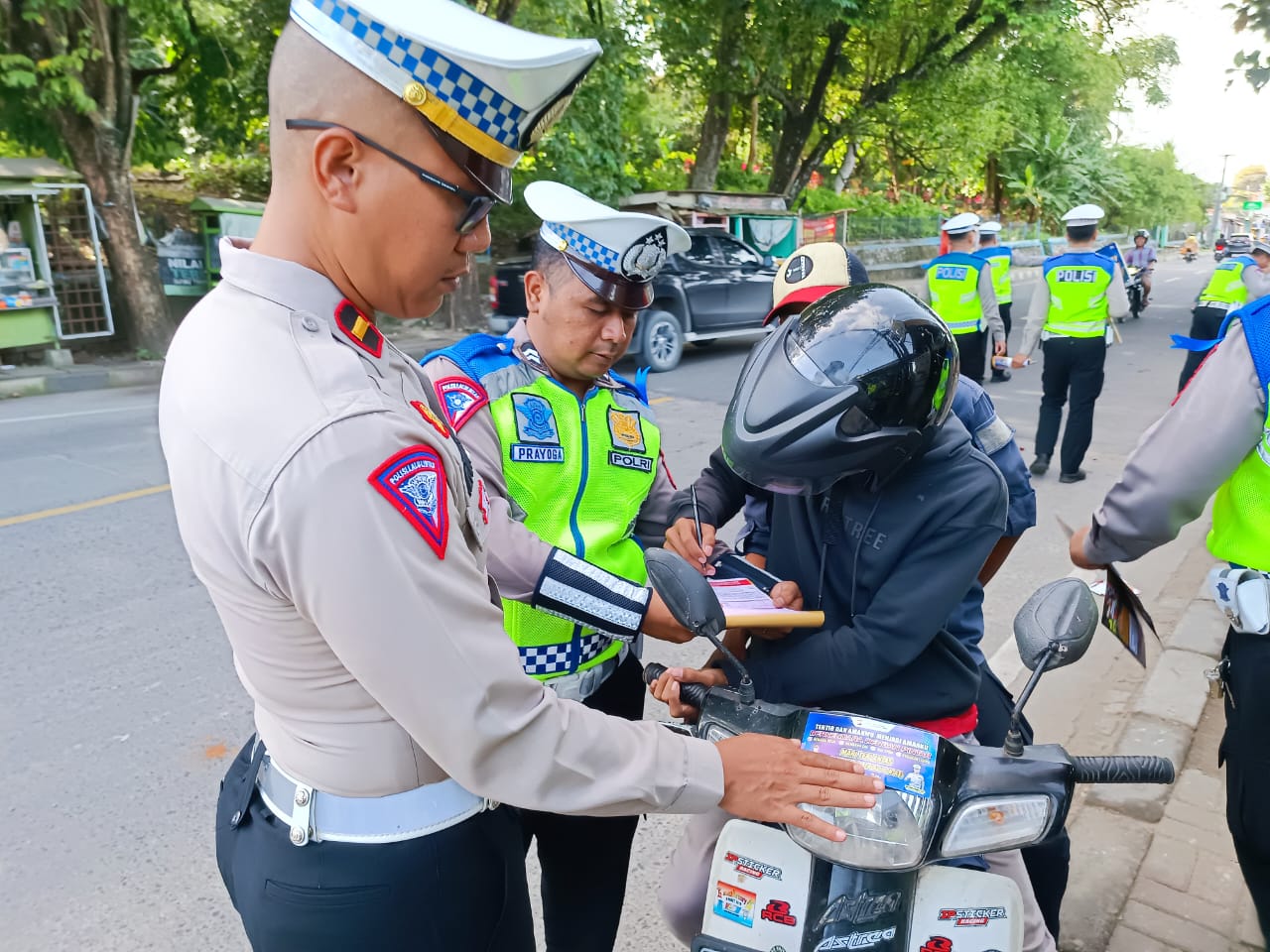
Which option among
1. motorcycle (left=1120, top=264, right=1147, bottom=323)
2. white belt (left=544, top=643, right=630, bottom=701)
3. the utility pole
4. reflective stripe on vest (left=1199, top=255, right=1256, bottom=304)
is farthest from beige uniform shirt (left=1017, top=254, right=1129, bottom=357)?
the utility pole

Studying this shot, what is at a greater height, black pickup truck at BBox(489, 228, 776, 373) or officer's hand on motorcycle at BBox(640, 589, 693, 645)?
officer's hand on motorcycle at BBox(640, 589, 693, 645)

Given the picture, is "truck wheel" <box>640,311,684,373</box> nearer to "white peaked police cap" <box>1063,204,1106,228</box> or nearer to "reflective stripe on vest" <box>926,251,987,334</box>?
"reflective stripe on vest" <box>926,251,987,334</box>

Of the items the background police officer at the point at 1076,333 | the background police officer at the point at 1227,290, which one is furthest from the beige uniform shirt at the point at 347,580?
the background police officer at the point at 1227,290

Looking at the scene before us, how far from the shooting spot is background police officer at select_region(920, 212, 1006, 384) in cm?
810

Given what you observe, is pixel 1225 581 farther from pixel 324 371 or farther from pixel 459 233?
pixel 324 371

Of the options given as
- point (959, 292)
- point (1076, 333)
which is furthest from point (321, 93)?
point (959, 292)

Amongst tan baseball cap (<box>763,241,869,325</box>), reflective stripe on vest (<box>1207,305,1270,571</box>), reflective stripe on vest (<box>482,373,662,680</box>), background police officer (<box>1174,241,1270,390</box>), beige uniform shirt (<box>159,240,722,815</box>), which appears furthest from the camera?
background police officer (<box>1174,241,1270,390</box>)

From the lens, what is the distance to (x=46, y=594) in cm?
437

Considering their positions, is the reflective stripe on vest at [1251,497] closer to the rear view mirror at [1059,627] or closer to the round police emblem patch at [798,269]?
the rear view mirror at [1059,627]

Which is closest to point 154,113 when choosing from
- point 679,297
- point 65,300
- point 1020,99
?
point 65,300

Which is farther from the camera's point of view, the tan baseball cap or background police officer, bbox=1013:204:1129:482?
background police officer, bbox=1013:204:1129:482

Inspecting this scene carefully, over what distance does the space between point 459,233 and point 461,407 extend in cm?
70

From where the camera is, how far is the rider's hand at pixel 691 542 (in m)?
1.86

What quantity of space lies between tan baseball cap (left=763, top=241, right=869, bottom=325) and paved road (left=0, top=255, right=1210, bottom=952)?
5.62 feet
